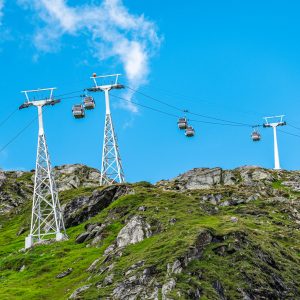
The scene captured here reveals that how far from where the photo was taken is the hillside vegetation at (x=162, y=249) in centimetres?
6419

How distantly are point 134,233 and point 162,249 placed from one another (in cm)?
1264

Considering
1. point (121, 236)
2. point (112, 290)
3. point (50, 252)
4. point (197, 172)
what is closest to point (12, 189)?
point (197, 172)

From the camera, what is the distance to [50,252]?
93.1 meters

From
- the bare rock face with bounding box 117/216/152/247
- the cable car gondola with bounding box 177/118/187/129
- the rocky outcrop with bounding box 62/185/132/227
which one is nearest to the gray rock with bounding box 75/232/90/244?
the bare rock face with bounding box 117/216/152/247

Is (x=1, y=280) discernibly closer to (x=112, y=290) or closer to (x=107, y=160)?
(x=112, y=290)

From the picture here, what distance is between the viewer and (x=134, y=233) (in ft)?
268

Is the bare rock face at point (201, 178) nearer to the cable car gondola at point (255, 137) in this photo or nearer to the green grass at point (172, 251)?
the cable car gondola at point (255, 137)

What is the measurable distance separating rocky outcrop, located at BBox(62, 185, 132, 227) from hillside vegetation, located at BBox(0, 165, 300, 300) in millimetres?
160

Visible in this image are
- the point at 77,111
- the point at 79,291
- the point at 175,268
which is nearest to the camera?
the point at 175,268

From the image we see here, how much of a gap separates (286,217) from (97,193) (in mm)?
30430

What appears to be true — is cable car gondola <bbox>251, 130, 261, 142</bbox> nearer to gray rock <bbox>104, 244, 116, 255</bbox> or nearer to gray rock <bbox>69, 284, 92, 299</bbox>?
gray rock <bbox>104, 244, 116, 255</bbox>

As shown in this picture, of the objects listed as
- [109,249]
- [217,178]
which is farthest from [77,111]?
[217,178]

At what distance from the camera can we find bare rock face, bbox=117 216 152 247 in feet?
264

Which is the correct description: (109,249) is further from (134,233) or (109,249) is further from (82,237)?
(82,237)
